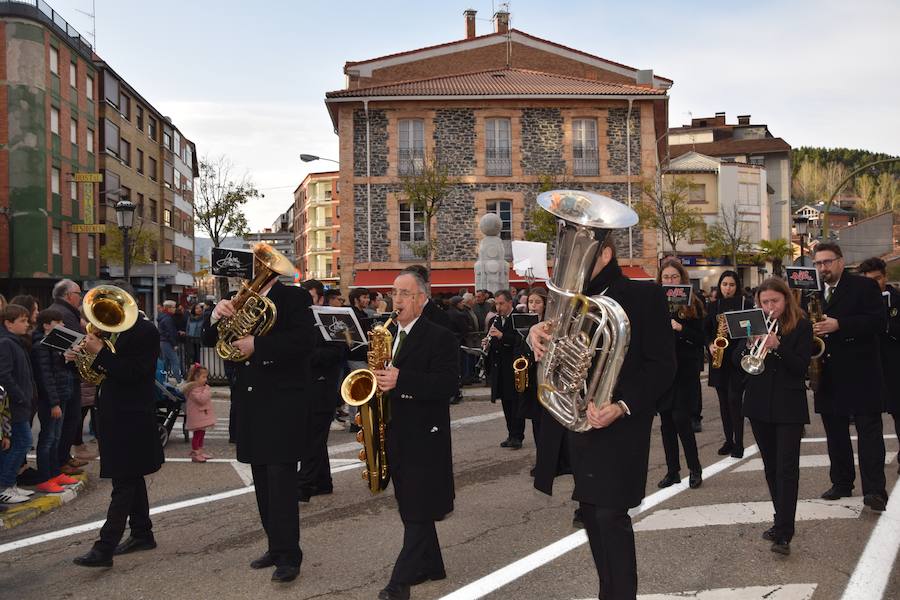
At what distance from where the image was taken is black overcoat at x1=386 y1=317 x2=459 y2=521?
4.80 metres

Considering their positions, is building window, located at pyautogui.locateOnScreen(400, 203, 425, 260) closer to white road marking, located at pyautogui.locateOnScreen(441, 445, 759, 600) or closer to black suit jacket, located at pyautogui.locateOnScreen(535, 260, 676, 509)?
white road marking, located at pyautogui.locateOnScreen(441, 445, 759, 600)

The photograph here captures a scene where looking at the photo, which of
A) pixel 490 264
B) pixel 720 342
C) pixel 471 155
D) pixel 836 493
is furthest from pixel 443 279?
pixel 836 493

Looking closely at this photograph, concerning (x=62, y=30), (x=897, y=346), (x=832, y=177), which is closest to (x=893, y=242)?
(x=832, y=177)

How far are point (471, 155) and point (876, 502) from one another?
27.8 m

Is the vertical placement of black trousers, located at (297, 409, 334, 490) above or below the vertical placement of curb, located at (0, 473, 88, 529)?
above

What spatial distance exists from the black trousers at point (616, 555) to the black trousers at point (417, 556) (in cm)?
124

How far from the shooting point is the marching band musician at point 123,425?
18.3 feet

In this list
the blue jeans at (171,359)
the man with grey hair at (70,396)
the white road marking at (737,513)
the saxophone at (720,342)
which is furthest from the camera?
the blue jeans at (171,359)

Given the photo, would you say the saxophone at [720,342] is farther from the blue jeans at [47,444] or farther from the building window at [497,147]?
the building window at [497,147]

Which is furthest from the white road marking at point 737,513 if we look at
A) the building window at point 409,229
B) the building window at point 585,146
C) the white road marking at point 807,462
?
the building window at point 585,146

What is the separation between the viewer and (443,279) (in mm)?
32781

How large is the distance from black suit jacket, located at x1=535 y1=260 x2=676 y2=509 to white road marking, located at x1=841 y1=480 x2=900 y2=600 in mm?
1857

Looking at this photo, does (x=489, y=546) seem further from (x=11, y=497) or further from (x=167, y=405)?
(x=167, y=405)

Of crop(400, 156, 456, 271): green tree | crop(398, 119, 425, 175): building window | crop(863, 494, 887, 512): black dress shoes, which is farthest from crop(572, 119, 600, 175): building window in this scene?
crop(863, 494, 887, 512): black dress shoes
